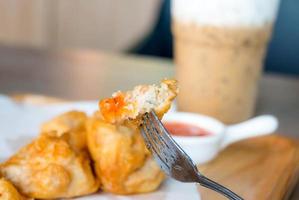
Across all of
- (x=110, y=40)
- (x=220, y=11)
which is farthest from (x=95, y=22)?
(x=220, y=11)

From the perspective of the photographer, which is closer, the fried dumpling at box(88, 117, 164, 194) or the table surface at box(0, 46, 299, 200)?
the fried dumpling at box(88, 117, 164, 194)

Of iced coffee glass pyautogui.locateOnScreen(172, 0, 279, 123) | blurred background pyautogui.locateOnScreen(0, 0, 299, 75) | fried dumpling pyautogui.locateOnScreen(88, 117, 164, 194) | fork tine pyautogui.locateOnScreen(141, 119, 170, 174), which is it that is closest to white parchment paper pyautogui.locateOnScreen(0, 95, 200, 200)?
fried dumpling pyautogui.locateOnScreen(88, 117, 164, 194)

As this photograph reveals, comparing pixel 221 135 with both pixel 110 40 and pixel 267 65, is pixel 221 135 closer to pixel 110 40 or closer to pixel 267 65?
pixel 267 65

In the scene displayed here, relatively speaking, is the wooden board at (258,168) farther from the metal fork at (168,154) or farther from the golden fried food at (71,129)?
the golden fried food at (71,129)

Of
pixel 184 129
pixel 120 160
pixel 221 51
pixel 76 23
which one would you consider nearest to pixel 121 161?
pixel 120 160

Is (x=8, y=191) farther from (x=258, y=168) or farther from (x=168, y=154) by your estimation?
(x=258, y=168)

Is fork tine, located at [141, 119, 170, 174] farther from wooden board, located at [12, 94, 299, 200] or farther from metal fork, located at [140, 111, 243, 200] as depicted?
wooden board, located at [12, 94, 299, 200]

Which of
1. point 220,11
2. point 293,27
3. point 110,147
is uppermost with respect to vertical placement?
point 220,11

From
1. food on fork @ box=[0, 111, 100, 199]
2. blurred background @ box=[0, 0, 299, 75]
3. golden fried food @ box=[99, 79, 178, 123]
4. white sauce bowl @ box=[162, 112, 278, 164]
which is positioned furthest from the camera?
blurred background @ box=[0, 0, 299, 75]
